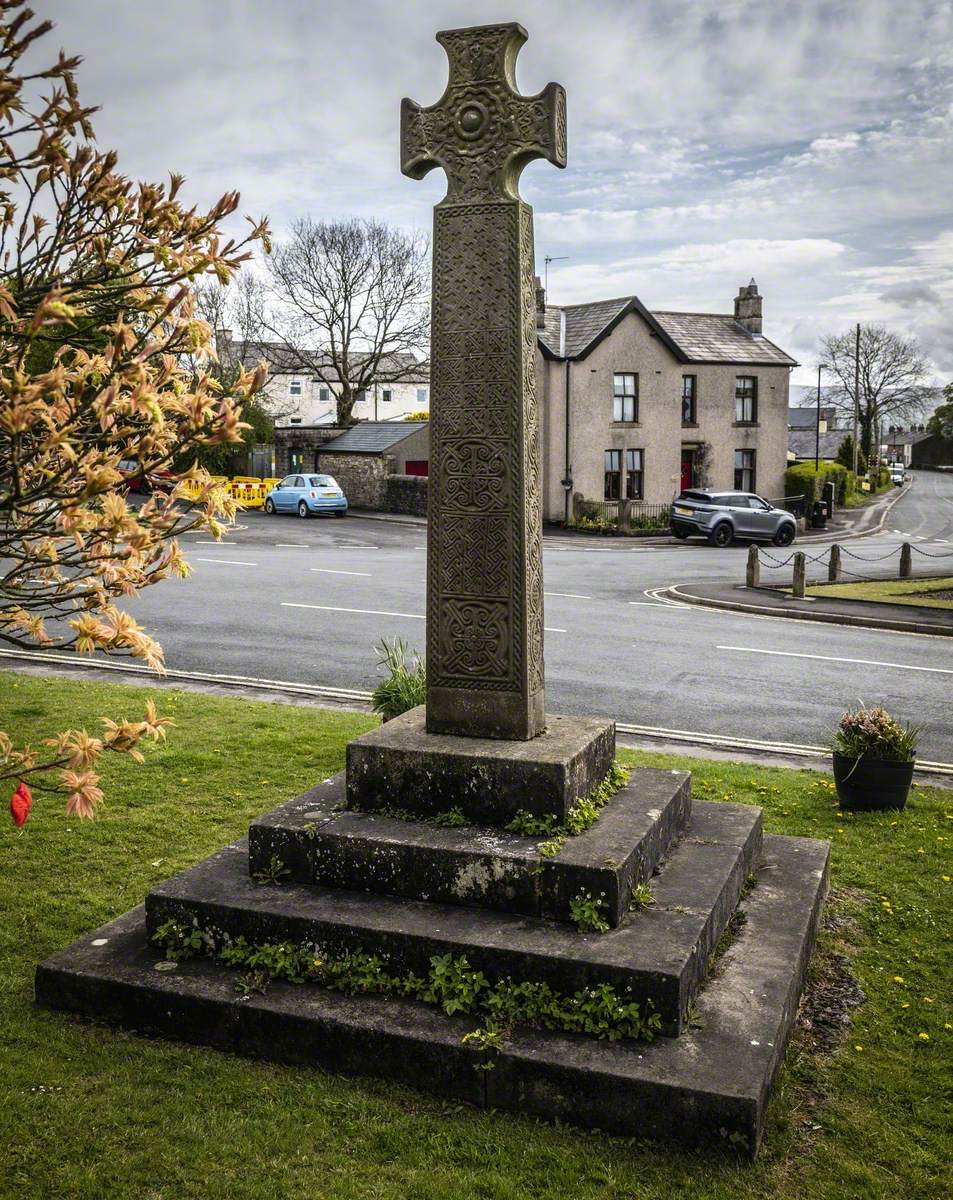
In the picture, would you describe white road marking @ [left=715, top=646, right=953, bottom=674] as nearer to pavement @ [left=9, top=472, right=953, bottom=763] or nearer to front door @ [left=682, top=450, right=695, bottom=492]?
pavement @ [left=9, top=472, right=953, bottom=763]

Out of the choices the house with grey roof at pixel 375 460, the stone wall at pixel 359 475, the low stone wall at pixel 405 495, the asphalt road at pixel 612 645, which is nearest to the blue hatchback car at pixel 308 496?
the low stone wall at pixel 405 495

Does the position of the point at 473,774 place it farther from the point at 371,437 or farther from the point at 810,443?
the point at 810,443

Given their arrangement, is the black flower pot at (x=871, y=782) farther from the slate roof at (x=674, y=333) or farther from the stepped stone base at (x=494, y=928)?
the slate roof at (x=674, y=333)

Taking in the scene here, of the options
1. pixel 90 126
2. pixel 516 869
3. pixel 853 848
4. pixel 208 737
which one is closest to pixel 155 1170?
pixel 516 869

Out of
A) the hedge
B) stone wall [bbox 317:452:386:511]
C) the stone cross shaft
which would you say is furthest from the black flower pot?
the hedge

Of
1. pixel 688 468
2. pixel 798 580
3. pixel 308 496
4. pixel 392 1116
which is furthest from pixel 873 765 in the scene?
pixel 688 468

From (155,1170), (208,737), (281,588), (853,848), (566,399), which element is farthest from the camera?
(566,399)

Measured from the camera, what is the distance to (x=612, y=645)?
15930 millimetres

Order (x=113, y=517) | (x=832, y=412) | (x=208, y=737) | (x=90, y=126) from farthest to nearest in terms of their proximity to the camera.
Result: 1. (x=832, y=412)
2. (x=208, y=737)
3. (x=90, y=126)
4. (x=113, y=517)

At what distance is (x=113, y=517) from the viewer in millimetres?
3260

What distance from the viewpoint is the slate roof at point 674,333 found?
42.5 m

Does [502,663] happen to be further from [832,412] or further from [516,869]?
[832,412]

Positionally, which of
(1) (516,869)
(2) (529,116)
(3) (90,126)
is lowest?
(1) (516,869)

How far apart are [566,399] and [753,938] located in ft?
123
